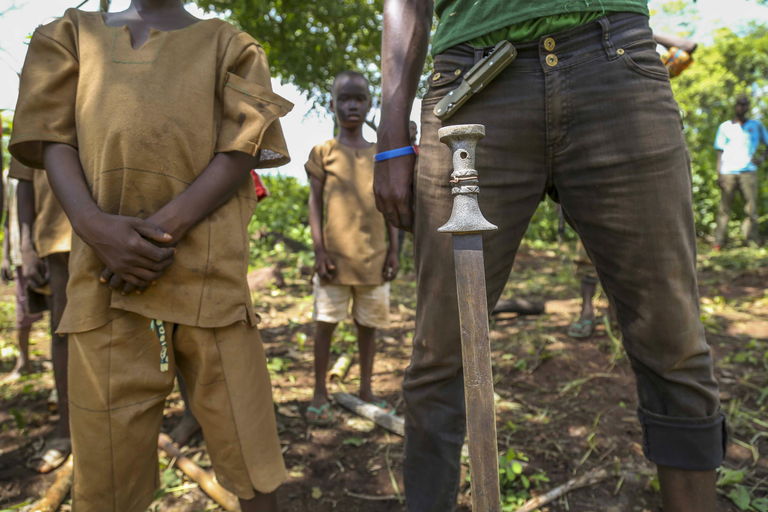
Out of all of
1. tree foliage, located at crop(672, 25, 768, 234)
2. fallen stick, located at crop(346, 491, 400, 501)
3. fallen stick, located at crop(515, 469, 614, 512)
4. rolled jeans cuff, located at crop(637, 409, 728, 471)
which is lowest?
fallen stick, located at crop(346, 491, 400, 501)

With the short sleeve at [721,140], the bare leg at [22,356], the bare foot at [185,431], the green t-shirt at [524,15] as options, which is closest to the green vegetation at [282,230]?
the bare leg at [22,356]

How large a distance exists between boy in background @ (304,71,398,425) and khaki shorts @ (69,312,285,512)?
1.42 metres

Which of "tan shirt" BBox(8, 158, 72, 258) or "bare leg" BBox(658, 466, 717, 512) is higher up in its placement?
"tan shirt" BBox(8, 158, 72, 258)

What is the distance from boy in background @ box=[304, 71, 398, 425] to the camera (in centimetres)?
315

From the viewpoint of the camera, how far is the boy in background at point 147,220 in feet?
4.99

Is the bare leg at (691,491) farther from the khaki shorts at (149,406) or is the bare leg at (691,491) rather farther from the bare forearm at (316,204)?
the bare forearm at (316,204)

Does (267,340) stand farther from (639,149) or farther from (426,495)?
(639,149)

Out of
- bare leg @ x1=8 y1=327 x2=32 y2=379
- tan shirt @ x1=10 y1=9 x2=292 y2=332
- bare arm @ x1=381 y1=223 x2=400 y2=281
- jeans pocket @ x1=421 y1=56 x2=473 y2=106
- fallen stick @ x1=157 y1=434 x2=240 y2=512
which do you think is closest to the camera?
jeans pocket @ x1=421 y1=56 x2=473 y2=106

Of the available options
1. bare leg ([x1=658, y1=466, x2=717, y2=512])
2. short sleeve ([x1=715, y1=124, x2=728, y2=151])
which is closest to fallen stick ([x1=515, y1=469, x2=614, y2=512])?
bare leg ([x1=658, y1=466, x2=717, y2=512])

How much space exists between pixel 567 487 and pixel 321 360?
152 centimetres

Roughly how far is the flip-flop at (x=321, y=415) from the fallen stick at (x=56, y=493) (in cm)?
114

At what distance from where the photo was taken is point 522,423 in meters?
2.79

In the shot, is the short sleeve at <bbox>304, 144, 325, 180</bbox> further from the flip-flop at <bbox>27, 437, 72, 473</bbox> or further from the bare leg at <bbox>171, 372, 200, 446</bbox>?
the flip-flop at <bbox>27, 437, 72, 473</bbox>

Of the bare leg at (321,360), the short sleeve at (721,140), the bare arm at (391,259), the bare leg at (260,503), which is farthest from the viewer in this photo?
the short sleeve at (721,140)
